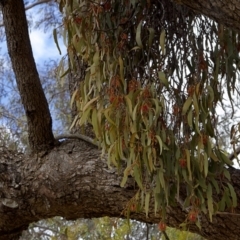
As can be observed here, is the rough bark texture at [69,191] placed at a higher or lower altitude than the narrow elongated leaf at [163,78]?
lower

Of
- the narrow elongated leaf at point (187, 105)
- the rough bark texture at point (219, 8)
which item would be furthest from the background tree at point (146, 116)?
the rough bark texture at point (219, 8)

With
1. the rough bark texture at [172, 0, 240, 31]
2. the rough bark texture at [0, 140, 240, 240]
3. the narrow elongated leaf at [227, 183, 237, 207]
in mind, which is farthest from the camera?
the rough bark texture at [0, 140, 240, 240]

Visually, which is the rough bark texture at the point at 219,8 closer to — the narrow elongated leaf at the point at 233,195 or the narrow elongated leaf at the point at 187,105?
the narrow elongated leaf at the point at 187,105

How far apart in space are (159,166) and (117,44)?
0.39 metres

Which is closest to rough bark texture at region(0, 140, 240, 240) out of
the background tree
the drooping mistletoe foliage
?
the background tree

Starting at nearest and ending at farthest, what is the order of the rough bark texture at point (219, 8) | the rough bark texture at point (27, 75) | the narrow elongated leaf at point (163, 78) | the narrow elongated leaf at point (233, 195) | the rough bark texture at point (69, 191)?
the rough bark texture at point (219, 8) → the narrow elongated leaf at point (163, 78) → the narrow elongated leaf at point (233, 195) → the rough bark texture at point (69, 191) → the rough bark texture at point (27, 75)

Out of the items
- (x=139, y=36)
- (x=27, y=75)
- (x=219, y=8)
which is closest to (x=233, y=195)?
(x=139, y=36)

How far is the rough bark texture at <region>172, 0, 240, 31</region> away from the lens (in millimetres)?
1464

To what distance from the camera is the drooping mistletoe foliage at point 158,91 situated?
183cm

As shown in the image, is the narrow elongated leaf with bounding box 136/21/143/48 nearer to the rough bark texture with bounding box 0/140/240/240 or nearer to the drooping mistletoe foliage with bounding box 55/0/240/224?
the drooping mistletoe foliage with bounding box 55/0/240/224

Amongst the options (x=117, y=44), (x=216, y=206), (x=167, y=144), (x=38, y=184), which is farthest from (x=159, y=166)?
(x=38, y=184)

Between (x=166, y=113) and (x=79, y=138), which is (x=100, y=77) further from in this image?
(x=79, y=138)

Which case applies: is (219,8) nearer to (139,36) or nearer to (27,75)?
(139,36)

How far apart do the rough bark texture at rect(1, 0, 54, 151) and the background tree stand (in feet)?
0.05
